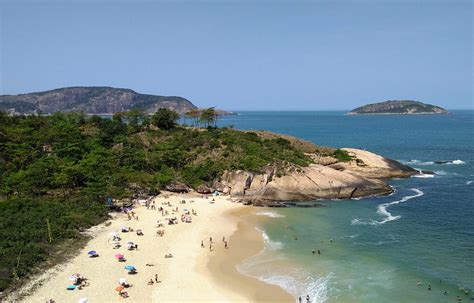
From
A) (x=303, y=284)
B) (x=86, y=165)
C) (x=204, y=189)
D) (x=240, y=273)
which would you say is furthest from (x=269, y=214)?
(x=86, y=165)

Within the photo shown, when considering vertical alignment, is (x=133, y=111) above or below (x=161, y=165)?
above

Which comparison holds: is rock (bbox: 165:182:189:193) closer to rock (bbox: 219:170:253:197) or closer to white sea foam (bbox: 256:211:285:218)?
rock (bbox: 219:170:253:197)

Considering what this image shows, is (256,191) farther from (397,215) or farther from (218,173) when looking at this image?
(397,215)

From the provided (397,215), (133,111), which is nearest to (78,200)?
(397,215)

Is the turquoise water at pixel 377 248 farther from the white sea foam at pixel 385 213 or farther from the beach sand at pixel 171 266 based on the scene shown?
the beach sand at pixel 171 266

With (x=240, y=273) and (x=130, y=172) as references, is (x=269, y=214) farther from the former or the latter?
(x=130, y=172)

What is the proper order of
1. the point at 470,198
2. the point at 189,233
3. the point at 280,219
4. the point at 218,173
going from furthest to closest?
1. the point at 218,173
2. the point at 470,198
3. the point at 280,219
4. the point at 189,233

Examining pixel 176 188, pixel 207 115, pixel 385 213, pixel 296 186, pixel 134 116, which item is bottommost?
pixel 385 213
